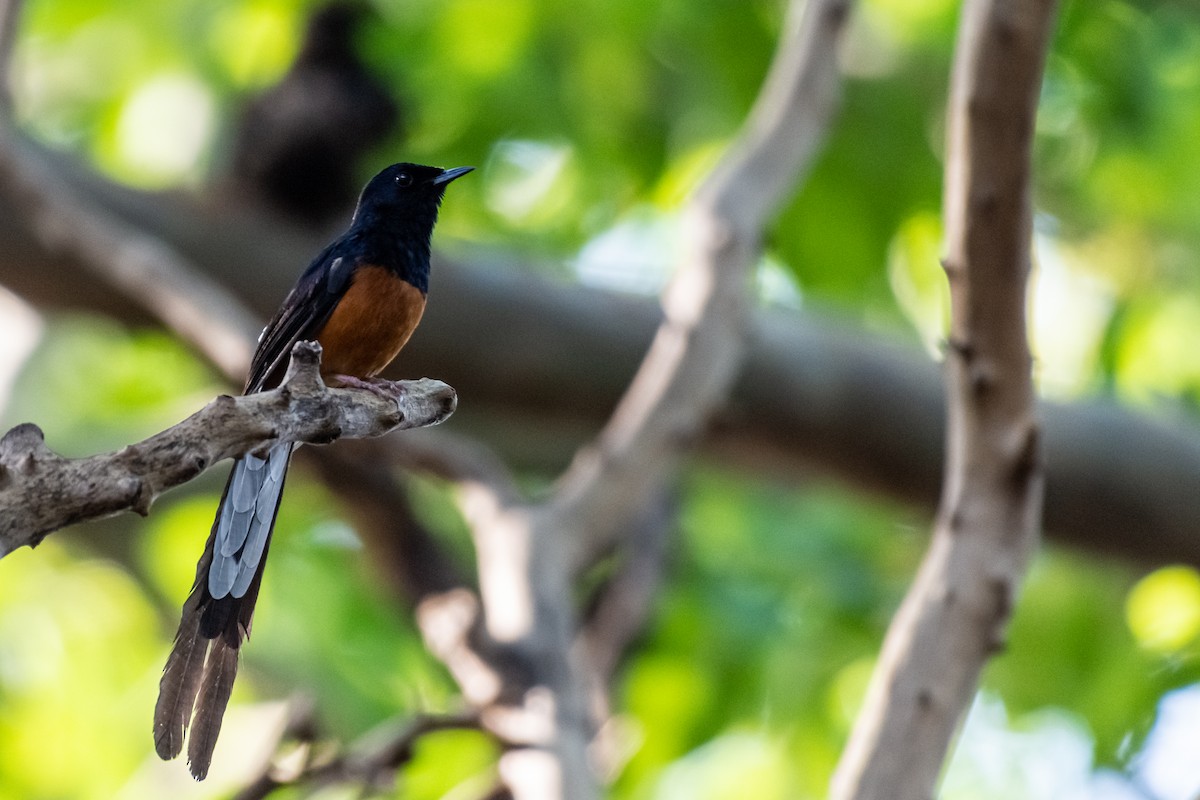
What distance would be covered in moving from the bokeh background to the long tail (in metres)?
2.36

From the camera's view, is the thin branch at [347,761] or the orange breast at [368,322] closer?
the thin branch at [347,761]

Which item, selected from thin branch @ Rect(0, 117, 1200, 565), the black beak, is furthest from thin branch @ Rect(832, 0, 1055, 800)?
thin branch @ Rect(0, 117, 1200, 565)

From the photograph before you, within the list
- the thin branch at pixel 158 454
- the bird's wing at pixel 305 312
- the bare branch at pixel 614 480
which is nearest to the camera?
the thin branch at pixel 158 454

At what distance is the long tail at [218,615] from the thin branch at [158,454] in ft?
1.11

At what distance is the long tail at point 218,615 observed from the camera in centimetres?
186

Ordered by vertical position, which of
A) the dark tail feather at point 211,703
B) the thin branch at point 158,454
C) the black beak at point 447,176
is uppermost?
the black beak at point 447,176

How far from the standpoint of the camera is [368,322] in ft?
9.66

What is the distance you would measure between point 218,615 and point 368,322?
976mm

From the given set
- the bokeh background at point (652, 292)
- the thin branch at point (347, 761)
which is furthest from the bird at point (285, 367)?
the bokeh background at point (652, 292)

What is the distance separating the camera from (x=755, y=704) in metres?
5.45

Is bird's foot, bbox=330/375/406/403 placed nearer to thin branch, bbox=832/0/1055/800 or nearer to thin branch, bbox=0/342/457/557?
thin branch, bbox=0/342/457/557

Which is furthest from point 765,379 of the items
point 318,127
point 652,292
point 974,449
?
point 974,449

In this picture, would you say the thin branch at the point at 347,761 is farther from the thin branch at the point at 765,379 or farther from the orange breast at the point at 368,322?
the thin branch at the point at 765,379

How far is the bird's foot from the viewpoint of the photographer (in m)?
2.29
